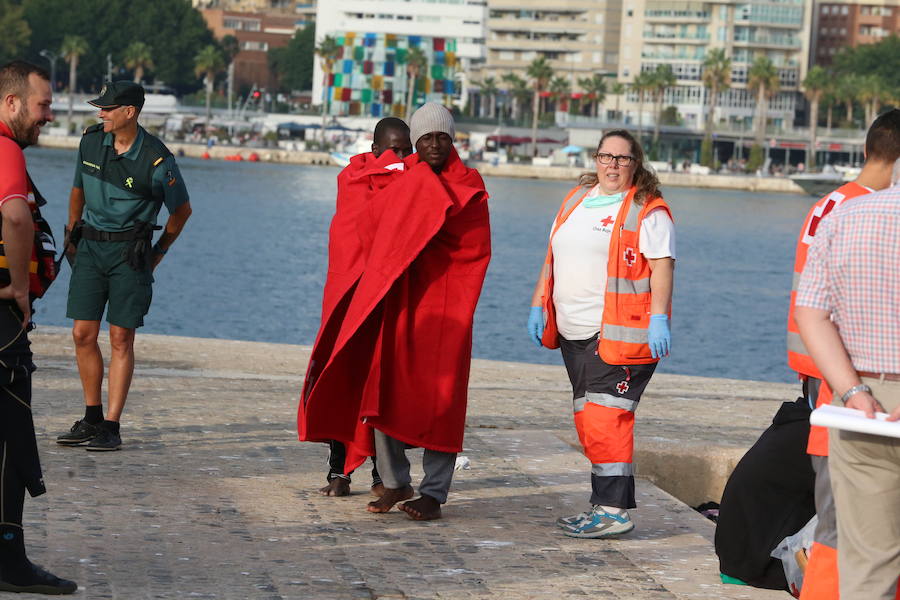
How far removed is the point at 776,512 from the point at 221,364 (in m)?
7.31

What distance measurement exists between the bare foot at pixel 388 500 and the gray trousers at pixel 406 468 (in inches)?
0.9

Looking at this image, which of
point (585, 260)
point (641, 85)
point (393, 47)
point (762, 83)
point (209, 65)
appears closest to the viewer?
point (585, 260)

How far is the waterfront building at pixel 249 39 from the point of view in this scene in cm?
18812

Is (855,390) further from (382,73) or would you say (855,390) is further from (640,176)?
(382,73)

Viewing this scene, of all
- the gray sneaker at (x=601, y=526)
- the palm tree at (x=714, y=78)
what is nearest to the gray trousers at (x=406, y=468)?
the gray sneaker at (x=601, y=526)

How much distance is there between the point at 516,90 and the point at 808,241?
15842 cm

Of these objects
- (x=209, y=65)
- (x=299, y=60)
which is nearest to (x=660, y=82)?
(x=209, y=65)

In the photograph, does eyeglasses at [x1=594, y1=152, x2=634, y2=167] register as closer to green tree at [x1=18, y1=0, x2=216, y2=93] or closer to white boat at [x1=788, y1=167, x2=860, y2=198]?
white boat at [x1=788, y1=167, x2=860, y2=198]

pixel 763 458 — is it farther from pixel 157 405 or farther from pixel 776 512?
pixel 157 405

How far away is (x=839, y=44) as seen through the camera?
177m

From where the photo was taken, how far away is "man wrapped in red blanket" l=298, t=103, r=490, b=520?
7.41 m

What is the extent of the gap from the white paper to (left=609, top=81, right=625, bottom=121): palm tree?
15227 cm

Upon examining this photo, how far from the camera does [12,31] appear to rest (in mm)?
153375

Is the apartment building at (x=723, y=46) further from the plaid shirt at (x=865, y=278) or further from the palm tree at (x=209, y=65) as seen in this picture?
the plaid shirt at (x=865, y=278)
